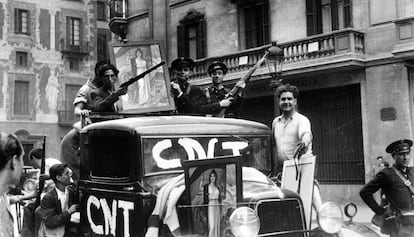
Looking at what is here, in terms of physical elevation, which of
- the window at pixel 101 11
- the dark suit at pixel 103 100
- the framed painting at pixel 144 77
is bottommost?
the dark suit at pixel 103 100

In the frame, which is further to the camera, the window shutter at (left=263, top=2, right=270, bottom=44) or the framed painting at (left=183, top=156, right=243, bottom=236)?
the window shutter at (left=263, top=2, right=270, bottom=44)

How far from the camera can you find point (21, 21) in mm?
33625

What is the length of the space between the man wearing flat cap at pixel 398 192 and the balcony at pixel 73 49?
101 ft

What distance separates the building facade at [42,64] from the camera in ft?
108

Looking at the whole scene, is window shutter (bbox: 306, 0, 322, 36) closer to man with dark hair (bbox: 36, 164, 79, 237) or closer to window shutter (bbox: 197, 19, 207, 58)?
window shutter (bbox: 197, 19, 207, 58)

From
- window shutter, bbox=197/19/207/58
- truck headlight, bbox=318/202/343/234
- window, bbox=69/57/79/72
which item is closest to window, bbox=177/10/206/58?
window shutter, bbox=197/19/207/58

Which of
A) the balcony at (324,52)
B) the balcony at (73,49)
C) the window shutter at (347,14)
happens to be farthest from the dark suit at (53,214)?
the balcony at (73,49)

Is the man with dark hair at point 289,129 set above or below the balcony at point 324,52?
below

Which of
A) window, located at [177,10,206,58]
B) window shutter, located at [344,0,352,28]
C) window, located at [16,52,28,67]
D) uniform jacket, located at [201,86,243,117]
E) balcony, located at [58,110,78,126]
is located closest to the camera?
uniform jacket, located at [201,86,243,117]

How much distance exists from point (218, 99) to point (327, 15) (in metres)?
11.9

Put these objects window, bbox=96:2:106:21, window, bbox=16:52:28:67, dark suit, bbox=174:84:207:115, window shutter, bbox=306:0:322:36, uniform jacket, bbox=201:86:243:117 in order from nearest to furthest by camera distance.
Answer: dark suit, bbox=174:84:207:115 < uniform jacket, bbox=201:86:243:117 < window shutter, bbox=306:0:322:36 < window, bbox=16:52:28:67 < window, bbox=96:2:106:21

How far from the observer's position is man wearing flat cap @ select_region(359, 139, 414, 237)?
582 centimetres

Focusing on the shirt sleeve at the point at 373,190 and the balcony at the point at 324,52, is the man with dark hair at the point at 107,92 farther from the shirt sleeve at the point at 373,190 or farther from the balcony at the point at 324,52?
the balcony at the point at 324,52

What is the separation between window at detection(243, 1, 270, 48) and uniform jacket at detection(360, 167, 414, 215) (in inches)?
566
